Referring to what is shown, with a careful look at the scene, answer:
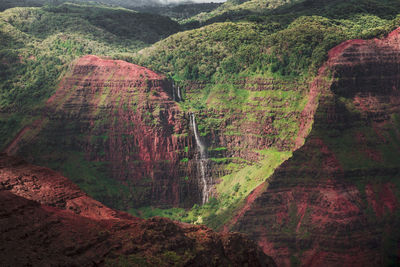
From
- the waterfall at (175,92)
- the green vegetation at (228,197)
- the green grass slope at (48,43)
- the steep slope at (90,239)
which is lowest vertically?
the green vegetation at (228,197)

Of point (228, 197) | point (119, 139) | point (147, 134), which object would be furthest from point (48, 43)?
point (228, 197)

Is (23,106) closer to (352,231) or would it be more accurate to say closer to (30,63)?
(30,63)

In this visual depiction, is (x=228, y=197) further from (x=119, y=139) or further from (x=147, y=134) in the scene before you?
(x=119, y=139)

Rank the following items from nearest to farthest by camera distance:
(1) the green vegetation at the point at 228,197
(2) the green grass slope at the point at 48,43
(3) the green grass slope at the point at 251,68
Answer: (1) the green vegetation at the point at 228,197 → (3) the green grass slope at the point at 251,68 → (2) the green grass slope at the point at 48,43

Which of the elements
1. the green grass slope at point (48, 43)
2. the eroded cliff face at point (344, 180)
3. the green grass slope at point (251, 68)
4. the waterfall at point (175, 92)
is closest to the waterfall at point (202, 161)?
the green grass slope at point (251, 68)

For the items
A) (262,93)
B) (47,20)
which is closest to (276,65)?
(262,93)

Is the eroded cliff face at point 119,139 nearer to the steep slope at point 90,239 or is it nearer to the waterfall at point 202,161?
the waterfall at point 202,161
